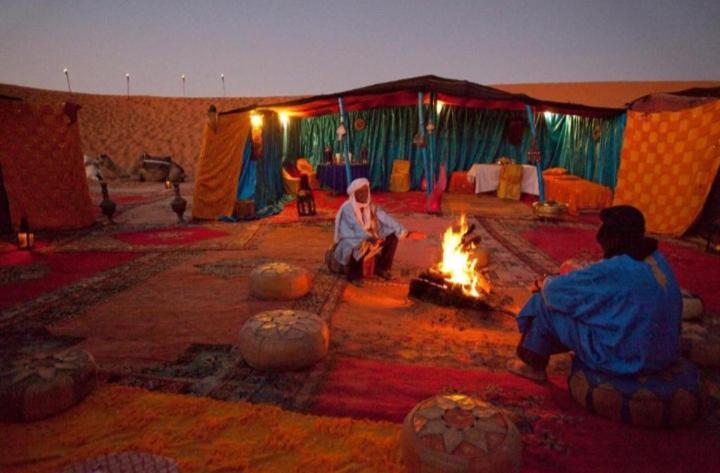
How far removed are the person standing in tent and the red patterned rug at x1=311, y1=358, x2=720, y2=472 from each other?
214 cm

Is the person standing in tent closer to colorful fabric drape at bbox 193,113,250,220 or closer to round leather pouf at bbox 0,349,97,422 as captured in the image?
round leather pouf at bbox 0,349,97,422

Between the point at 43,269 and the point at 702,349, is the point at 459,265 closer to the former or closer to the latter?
the point at 702,349

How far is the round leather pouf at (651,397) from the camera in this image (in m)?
2.59

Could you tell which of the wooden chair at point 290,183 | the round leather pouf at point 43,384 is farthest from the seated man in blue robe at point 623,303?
the wooden chair at point 290,183

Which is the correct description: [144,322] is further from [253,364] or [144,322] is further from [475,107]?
[475,107]

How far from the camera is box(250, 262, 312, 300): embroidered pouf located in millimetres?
4848

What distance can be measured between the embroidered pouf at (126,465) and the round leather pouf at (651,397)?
235 centimetres

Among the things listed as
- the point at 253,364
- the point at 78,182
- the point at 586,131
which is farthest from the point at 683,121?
the point at 78,182

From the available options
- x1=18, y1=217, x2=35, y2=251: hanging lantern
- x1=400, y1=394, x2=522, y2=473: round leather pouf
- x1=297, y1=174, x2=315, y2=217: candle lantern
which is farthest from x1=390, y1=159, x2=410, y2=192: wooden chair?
x1=400, y1=394, x2=522, y2=473: round leather pouf

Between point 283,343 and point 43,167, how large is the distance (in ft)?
26.6

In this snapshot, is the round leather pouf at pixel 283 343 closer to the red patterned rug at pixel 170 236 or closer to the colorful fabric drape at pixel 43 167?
the red patterned rug at pixel 170 236

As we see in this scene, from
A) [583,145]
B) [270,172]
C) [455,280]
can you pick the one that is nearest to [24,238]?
[270,172]

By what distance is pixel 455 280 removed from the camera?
15.9 ft

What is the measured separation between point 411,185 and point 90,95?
32.6 metres
